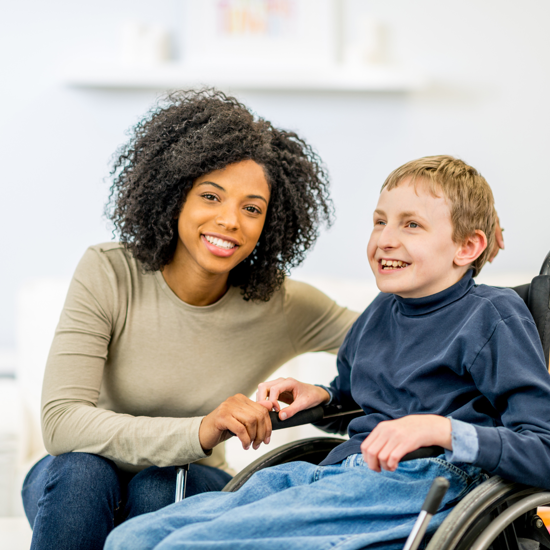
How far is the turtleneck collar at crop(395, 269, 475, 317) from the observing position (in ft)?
3.57

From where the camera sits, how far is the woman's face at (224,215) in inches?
49.7

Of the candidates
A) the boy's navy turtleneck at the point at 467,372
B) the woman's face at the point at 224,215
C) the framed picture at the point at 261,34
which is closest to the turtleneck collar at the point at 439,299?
the boy's navy turtleneck at the point at 467,372

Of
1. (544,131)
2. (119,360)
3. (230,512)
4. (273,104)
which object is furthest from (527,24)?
(230,512)

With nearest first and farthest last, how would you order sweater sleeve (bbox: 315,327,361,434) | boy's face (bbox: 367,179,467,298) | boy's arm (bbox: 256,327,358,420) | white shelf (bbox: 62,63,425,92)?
boy's face (bbox: 367,179,467,298) → boy's arm (bbox: 256,327,358,420) → sweater sleeve (bbox: 315,327,361,434) → white shelf (bbox: 62,63,425,92)

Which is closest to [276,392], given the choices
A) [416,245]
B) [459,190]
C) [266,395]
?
[266,395]

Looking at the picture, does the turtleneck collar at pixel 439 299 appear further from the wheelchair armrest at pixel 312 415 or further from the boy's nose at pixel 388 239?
the wheelchair armrest at pixel 312 415

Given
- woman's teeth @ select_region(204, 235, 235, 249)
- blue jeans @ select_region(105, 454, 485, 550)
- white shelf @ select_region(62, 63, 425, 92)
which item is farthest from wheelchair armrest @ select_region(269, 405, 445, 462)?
A: white shelf @ select_region(62, 63, 425, 92)

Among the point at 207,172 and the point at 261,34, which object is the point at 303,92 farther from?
the point at 207,172

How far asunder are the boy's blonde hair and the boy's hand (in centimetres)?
34

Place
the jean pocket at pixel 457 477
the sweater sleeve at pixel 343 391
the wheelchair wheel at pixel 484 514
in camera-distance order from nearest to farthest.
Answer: the wheelchair wheel at pixel 484 514, the jean pocket at pixel 457 477, the sweater sleeve at pixel 343 391

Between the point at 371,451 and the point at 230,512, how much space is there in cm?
22

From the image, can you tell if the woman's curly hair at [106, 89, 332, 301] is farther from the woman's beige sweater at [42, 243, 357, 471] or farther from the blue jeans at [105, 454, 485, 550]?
the blue jeans at [105, 454, 485, 550]

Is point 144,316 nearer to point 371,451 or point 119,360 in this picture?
point 119,360

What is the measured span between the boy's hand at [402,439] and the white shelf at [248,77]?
1693 mm
